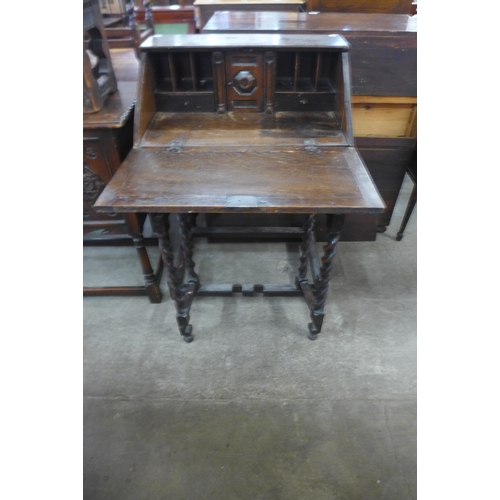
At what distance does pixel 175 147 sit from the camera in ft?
4.98

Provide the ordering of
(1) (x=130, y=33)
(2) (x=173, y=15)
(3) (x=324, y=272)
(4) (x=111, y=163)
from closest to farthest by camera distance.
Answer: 1. (3) (x=324, y=272)
2. (4) (x=111, y=163)
3. (1) (x=130, y=33)
4. (2) (x=173, y=15)

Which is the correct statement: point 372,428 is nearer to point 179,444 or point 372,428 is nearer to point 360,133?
point 179,444

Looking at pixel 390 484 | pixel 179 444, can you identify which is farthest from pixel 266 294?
pixel 390 484

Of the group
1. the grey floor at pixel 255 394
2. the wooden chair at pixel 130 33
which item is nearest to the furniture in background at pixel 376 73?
the grey floor at pixel 255 394

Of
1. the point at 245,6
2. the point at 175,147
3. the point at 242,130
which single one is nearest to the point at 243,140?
the point at 242,130

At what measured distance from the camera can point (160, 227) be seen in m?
1.50

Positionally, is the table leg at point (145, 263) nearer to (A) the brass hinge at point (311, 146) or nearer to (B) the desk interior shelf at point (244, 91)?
(B) the desk interior shelf at point (244, 91)

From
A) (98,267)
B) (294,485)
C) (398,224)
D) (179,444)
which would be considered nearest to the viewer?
(294,485)

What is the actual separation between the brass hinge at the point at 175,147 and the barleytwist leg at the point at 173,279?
0.28m

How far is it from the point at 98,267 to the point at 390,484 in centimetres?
211

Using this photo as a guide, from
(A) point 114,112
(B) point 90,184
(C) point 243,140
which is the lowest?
(B) point 90,184

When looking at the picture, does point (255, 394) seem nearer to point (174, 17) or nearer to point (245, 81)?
point (245, 81)

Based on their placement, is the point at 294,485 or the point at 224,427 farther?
the point at 224,427

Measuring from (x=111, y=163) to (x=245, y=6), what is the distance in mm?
1599
